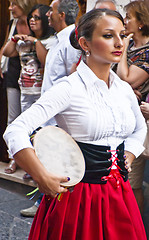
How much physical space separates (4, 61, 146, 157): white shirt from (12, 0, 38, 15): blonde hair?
2.63 m

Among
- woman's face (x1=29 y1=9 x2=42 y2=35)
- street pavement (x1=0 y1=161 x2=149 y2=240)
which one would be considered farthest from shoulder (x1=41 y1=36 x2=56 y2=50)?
street pavement (x1=0 y1=161 x2=149 y2=240)

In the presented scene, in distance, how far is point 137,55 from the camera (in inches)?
108

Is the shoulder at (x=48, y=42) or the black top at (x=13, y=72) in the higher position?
the shoulder at (x=48, y=42)

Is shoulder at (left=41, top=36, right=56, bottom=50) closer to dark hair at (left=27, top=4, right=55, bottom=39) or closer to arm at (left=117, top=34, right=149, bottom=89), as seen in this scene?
dark hair at (left=27, top=4, right=55, bottom=39)

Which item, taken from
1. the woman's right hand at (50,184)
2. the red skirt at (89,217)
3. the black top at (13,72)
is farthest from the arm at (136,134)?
the black top at (13,72)

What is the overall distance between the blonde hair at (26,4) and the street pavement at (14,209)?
2049mm

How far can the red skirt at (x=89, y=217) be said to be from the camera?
1661mm

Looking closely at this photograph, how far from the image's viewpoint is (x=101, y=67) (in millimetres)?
1812

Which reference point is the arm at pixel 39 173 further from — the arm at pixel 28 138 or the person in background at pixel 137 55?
the person in background at pixel 137 55

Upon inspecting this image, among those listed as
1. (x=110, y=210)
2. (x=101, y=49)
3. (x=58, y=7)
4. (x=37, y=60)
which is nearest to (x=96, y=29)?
(x=101, y=49)

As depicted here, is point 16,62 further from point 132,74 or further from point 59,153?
point 59,153

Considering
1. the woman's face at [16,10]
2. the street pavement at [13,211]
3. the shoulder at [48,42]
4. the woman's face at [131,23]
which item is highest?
the woman's face at [16,10]

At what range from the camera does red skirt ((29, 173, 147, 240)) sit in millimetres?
1661

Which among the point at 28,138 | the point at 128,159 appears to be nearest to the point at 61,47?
the point at 128,159
